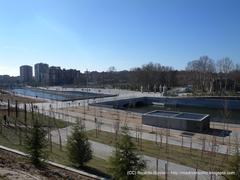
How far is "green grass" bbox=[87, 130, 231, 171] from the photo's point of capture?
1866cm

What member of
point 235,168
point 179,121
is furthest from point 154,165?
point 179,121

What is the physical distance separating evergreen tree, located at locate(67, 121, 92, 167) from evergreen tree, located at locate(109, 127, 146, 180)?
5111 mm

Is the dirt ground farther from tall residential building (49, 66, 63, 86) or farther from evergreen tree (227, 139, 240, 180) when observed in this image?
tall residential building (49, 66, 63, 86)

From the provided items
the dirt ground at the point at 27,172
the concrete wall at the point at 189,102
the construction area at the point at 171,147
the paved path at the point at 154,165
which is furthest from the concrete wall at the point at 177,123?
the concrete wall at the point at 189,102

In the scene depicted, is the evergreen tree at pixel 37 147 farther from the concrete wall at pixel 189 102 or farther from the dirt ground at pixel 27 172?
the concrete wall at pixel 189 102

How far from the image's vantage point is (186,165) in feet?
59.7

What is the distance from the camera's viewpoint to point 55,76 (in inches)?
7475

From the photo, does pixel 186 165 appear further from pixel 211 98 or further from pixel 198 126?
pixel 211 98

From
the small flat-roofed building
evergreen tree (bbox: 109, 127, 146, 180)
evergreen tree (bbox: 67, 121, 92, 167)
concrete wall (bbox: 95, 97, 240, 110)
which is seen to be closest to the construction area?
the small flat-roofed building

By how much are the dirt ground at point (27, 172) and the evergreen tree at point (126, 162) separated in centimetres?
259

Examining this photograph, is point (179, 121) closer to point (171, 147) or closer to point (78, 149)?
point (171, 147)

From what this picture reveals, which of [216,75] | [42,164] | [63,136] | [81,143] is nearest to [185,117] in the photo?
[63,136]

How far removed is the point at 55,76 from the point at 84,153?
178868mm

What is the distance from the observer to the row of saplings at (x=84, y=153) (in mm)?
11586
